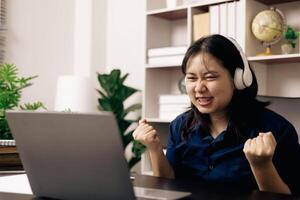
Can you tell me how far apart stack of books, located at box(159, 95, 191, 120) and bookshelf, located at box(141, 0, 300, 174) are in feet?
0.17

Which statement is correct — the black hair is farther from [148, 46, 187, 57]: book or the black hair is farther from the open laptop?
[148, 46, 187, 57]: book

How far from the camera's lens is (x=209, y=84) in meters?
1.33

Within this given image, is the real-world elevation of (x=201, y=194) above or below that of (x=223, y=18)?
below

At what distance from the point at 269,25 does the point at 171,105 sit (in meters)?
0.79

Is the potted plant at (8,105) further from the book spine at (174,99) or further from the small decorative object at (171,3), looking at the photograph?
the small decorative object at (171,3)

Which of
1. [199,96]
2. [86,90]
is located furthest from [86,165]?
[86,90]

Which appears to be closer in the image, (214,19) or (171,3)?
(214,19)

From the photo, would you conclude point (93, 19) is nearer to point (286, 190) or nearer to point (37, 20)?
point (37, 20)

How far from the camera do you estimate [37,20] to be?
3270mm

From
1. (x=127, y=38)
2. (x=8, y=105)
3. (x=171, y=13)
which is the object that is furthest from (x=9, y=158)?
(x=127, y=38)

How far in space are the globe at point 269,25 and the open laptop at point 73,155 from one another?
1606 mm

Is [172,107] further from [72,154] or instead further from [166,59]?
[72,154]

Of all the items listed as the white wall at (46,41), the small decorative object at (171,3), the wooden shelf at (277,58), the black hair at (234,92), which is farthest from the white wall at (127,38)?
the black hair at (234,92)

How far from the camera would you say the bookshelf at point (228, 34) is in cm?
238
